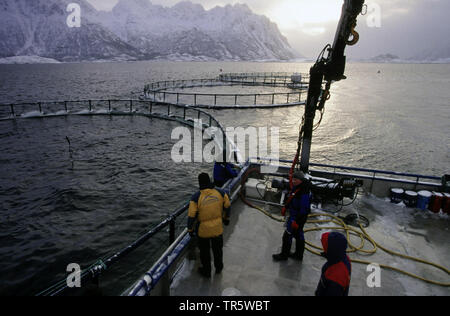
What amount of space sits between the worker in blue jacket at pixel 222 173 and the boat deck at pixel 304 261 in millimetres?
1057

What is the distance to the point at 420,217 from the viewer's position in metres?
8.43

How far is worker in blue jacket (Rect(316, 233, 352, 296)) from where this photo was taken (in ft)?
12.1

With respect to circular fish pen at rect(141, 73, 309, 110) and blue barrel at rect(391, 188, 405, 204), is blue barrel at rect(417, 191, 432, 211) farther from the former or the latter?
circular fish pen at rect(141, 73, 309, 110)

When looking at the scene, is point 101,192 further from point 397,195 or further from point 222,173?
point 397,195

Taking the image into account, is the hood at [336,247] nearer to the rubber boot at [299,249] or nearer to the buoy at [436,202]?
the rubber boot at [299,249]

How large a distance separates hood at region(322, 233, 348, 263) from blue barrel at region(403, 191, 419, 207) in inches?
268

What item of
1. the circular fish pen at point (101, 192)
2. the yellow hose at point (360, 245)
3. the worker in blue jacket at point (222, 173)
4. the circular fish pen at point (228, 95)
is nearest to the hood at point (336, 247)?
the yellow hose at point (360, 245)

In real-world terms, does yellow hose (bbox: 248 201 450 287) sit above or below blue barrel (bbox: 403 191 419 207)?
below

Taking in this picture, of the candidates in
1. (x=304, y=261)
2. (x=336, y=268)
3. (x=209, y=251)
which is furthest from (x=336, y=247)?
(x=304, y=261)

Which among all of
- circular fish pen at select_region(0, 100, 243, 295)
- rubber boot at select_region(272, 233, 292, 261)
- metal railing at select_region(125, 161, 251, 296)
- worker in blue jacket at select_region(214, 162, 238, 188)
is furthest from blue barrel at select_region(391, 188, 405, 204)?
metal railing at select_region(125, 161, 251, 296)

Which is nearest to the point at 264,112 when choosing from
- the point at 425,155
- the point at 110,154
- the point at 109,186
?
the point at 425,155

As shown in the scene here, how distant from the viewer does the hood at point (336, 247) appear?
368 centimetres
